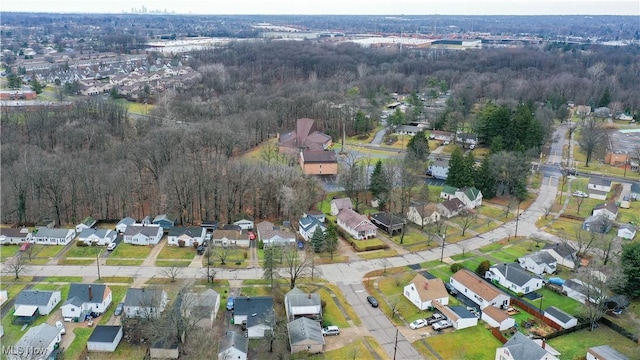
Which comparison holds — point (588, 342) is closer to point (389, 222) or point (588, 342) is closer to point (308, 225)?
point (389, 222)

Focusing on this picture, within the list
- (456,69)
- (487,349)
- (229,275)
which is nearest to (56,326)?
(229,275)

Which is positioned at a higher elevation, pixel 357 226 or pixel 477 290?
pixel 357 226

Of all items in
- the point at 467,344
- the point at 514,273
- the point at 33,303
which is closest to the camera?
the point at 467,344

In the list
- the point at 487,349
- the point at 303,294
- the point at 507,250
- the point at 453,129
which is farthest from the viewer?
the point at 453,129

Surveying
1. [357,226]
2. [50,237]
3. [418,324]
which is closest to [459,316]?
[418,324]

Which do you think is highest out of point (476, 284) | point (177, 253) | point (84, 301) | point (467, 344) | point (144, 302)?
point (144, 302)

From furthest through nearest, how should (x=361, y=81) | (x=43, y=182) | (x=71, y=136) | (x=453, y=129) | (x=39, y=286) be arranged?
(x=361, y=81) < (x=453, y=129) < (x=71, y=136) < (x=43, y=182) < (x=39, y=286)

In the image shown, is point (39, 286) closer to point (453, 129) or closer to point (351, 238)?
point (351, 238)
